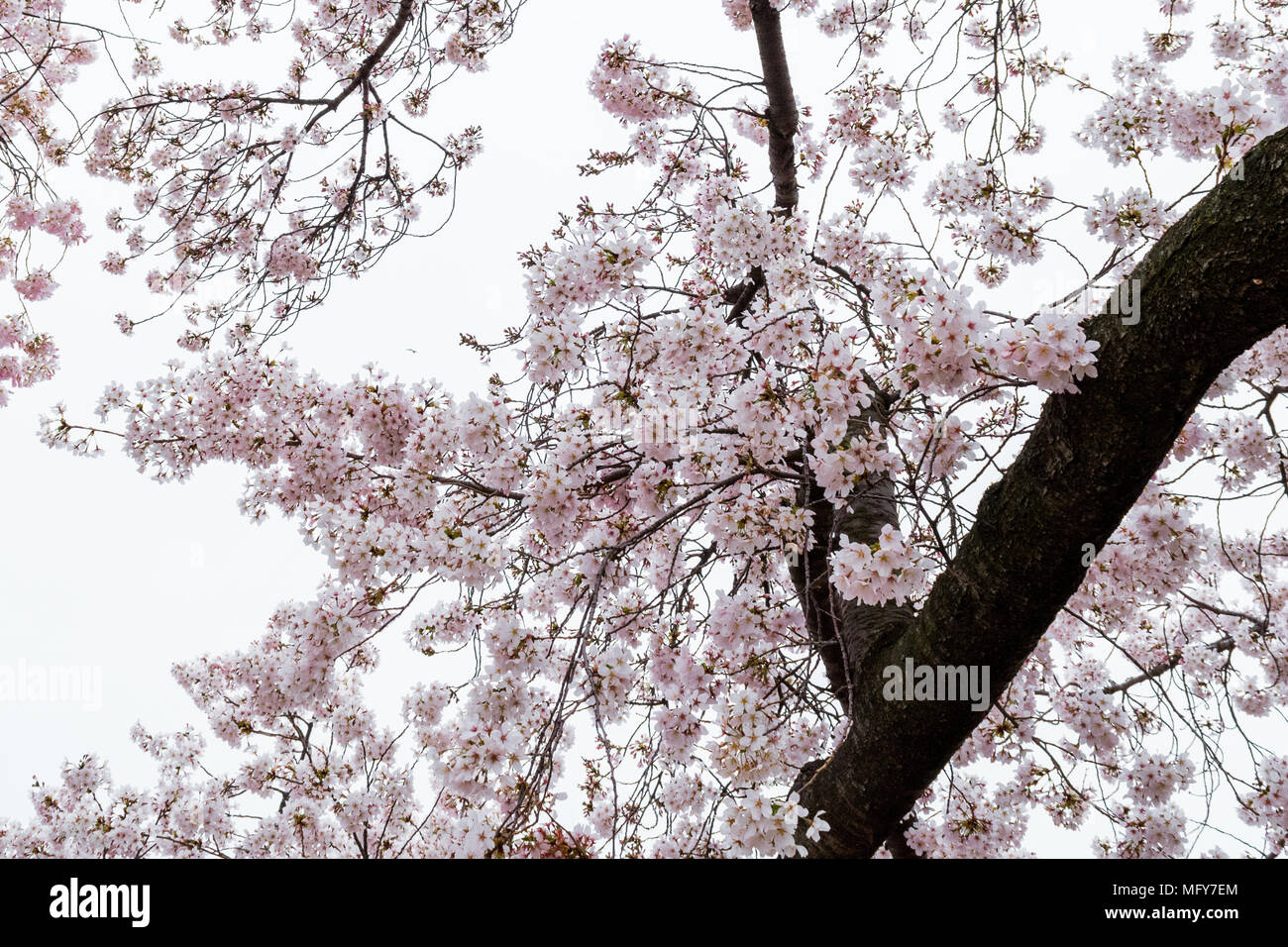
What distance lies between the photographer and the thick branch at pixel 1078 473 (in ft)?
4.32

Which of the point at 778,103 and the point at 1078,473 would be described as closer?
the point at 1078,473

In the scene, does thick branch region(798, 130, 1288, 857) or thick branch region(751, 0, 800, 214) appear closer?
thick branch region(798, 130, 1288, 857)

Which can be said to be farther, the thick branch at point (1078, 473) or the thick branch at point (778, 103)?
the thick branch at point (778, 103)

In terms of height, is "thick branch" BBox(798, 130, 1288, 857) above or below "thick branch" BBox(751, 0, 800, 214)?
below

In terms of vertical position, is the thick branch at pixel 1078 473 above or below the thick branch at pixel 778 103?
below

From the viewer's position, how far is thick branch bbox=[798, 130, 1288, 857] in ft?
4.32

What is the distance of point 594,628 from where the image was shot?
8.48 feet

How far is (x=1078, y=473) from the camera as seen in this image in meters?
1.54

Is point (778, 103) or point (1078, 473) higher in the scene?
point (778, 103)
